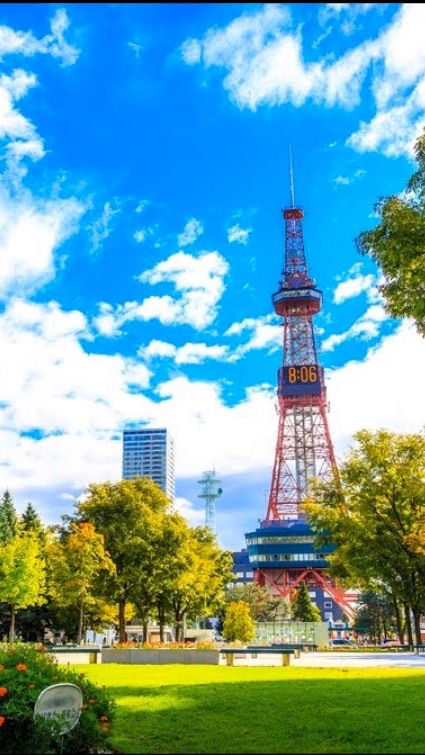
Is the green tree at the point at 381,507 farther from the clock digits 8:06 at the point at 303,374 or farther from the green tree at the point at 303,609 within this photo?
the clock digits 8:06 at the point at 303,374

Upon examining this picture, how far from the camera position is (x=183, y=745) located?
314 inches

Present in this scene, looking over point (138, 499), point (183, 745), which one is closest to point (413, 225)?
point (183, 745)

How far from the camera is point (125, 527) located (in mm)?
42438

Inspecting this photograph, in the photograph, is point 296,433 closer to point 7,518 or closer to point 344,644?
point 344,644

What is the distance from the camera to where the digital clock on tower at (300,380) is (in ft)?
331

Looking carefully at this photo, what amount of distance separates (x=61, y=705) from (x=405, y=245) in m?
9.28

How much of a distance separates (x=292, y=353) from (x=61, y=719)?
9970 cm

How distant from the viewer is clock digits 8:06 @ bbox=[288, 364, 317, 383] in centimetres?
10181

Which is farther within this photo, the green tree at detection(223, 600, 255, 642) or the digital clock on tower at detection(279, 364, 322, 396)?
the digital clock on tower at detection(279, 364, 322, 396)

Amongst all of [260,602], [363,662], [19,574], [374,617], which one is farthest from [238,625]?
[374,617]

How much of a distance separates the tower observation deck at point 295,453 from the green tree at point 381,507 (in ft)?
193

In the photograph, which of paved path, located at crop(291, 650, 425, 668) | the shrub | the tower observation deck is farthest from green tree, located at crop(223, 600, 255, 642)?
the tower observation deck

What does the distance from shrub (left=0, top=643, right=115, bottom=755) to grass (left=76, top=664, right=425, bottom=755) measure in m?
0.33

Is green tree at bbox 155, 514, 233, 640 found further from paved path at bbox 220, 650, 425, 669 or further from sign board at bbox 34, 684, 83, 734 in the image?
sign board at bbox 34, 684, 83, 734
